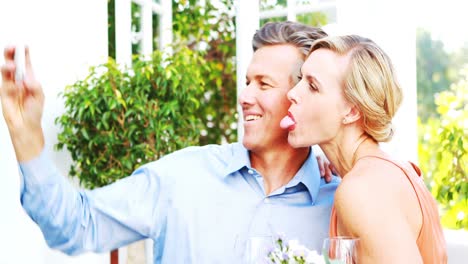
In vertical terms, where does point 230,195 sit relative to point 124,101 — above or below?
below

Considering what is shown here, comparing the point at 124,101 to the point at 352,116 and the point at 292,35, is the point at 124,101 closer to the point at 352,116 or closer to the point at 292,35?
the point at 292,35

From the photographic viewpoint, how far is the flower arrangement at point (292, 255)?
119 cm

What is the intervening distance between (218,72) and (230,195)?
4.52m

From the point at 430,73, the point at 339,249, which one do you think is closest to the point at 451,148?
the point at 339,249

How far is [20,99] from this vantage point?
4.68ft

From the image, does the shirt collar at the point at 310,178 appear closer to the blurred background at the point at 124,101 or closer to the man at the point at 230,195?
the man at the point at 230,195

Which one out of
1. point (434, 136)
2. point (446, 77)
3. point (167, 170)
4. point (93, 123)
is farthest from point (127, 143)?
point (446, 77)

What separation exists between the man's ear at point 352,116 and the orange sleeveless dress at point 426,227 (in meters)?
0.11

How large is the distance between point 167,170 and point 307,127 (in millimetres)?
448

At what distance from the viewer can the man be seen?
182 cm

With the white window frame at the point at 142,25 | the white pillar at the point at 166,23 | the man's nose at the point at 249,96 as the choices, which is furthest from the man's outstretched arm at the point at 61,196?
the white pillar at the point at 166,23

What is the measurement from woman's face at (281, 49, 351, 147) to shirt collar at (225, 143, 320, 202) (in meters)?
0.24

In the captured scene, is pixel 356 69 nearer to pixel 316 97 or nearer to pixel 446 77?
pixel 316 97

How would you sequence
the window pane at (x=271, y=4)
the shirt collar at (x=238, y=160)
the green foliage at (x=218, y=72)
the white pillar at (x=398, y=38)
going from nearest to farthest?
1. the shirt collar at (x=238, y=160)
2. the white pillar at (x=398, y=38)
3. the window pane at (x=271, y=4)
4. the green foliage at (x=218, y=72)
